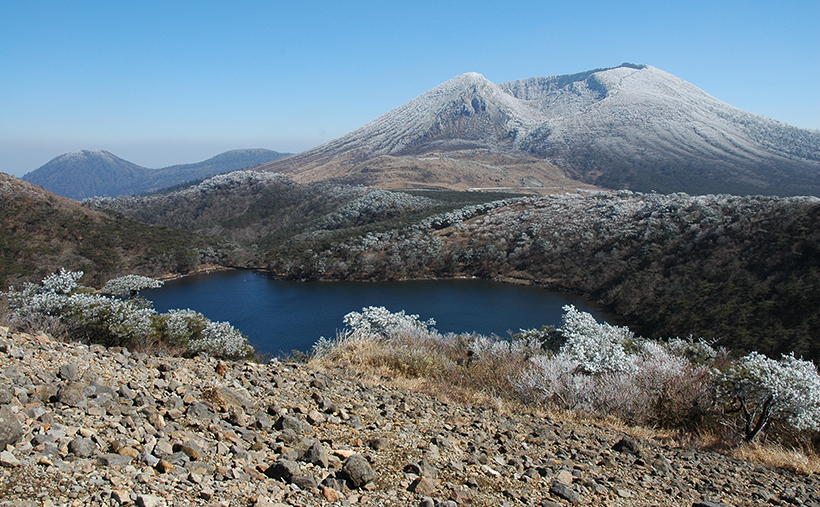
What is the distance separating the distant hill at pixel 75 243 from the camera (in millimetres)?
43531

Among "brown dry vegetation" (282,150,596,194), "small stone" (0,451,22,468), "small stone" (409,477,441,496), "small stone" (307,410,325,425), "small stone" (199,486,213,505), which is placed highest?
"brown dry vegetation" (282,150,596,194)

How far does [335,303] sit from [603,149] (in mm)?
135018

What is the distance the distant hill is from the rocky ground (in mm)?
43471

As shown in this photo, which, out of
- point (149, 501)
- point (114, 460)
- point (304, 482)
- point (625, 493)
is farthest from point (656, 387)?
point (114, 460)

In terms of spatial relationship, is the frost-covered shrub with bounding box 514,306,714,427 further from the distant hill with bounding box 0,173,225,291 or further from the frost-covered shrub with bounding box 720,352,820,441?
the distant hill with bounding box 0,173,225,291

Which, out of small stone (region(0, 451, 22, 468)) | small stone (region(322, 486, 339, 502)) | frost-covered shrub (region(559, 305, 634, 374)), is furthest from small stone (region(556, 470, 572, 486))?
frost-covered shrub (region(559, 305, 634, 374))

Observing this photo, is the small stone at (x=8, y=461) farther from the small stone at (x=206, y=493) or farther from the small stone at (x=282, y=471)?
the small stone at (x=282, y=471)

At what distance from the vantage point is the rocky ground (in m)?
2.60

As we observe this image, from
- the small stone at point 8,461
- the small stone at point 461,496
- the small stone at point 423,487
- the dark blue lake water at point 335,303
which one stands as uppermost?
the small stone at point 8,461

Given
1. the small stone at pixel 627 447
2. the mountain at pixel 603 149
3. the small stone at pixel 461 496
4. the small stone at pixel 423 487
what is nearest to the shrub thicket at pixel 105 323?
the small stone at pixel 423 487

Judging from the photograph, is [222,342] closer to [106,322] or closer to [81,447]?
[106,322]

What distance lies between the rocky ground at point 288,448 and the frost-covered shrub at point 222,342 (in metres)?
7.83

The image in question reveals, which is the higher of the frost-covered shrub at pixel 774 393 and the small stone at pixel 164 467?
the small stone at pixel 164 467

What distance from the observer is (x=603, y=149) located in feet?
492
